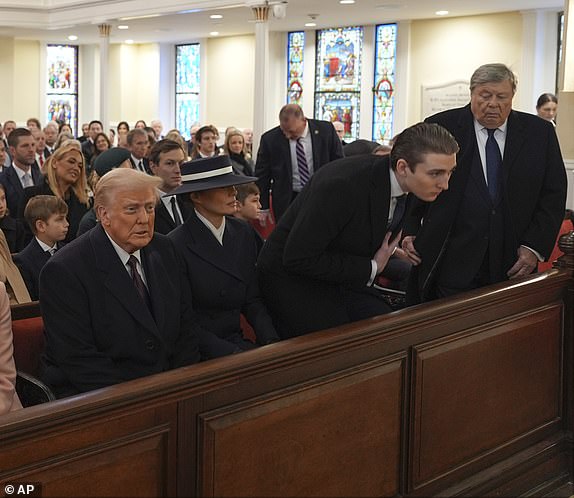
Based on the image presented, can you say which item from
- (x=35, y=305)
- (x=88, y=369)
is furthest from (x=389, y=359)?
(x=35, y=305)

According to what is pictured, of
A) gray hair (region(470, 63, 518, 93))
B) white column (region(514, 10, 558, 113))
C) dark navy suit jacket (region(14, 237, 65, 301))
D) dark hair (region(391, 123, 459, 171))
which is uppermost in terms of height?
white column (region(514, 10, 558, 113))

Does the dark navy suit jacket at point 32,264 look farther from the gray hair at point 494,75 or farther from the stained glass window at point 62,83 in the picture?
the stained glass window at point 62,83

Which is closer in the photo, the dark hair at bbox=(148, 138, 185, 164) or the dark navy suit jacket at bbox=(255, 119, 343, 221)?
the dark hair at bbox=(148, 138, 185, 164)

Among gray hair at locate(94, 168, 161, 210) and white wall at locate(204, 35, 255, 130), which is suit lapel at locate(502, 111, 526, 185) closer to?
gray hair at locate(94, 168, 161, 210)

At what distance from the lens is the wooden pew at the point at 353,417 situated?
83.5 inches

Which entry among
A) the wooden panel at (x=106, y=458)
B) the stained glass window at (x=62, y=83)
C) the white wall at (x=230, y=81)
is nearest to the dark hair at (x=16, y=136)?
the wooden panel at (x=106, y=458)

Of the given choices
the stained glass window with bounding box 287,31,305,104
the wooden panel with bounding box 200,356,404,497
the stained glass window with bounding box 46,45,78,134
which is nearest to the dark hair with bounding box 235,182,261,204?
the wooden panel with bounding box 200,356,404,497

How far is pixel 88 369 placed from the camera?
115 inches

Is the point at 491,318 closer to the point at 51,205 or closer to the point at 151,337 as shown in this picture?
the point at 151,337

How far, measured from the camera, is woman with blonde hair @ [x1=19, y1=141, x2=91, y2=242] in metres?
6.07

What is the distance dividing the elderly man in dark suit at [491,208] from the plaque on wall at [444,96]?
38.4ft

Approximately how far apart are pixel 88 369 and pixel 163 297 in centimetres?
42

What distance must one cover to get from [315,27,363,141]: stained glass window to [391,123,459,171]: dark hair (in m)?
14.2

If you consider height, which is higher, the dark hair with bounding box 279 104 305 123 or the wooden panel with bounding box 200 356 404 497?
the dark hair with bounding box 279 104 305 123
